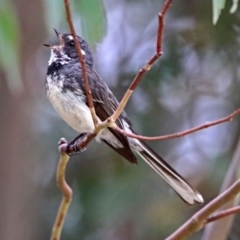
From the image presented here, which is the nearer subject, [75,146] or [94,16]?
[75,146]

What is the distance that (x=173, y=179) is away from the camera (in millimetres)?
2111

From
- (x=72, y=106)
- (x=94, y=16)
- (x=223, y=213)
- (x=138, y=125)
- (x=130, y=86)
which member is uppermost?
(x=94, y=16)

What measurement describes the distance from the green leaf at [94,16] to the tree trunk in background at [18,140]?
1.18 metres

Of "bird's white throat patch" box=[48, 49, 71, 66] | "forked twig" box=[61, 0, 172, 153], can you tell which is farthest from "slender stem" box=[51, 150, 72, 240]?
"bird's white throat patch" box=[48, 49, 71, 66]

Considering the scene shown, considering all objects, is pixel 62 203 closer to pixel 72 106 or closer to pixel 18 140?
pixel 72 106

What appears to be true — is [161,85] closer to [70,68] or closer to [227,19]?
[227,19]

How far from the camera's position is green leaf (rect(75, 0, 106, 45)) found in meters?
1.95

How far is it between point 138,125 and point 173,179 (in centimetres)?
142

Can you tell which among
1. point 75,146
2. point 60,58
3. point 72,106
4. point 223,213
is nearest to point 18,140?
point 60,58

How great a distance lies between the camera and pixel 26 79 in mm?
3369

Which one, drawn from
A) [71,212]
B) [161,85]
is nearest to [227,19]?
[161,85]

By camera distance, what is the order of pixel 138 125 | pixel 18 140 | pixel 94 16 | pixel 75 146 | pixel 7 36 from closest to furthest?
1. pixel 75 146
2. pixel 94 16
3. pixel 7 36
4. pixel 18 140
5. pixel 138 125

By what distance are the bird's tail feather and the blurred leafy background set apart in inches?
43.8

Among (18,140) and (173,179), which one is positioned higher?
(18,140)
